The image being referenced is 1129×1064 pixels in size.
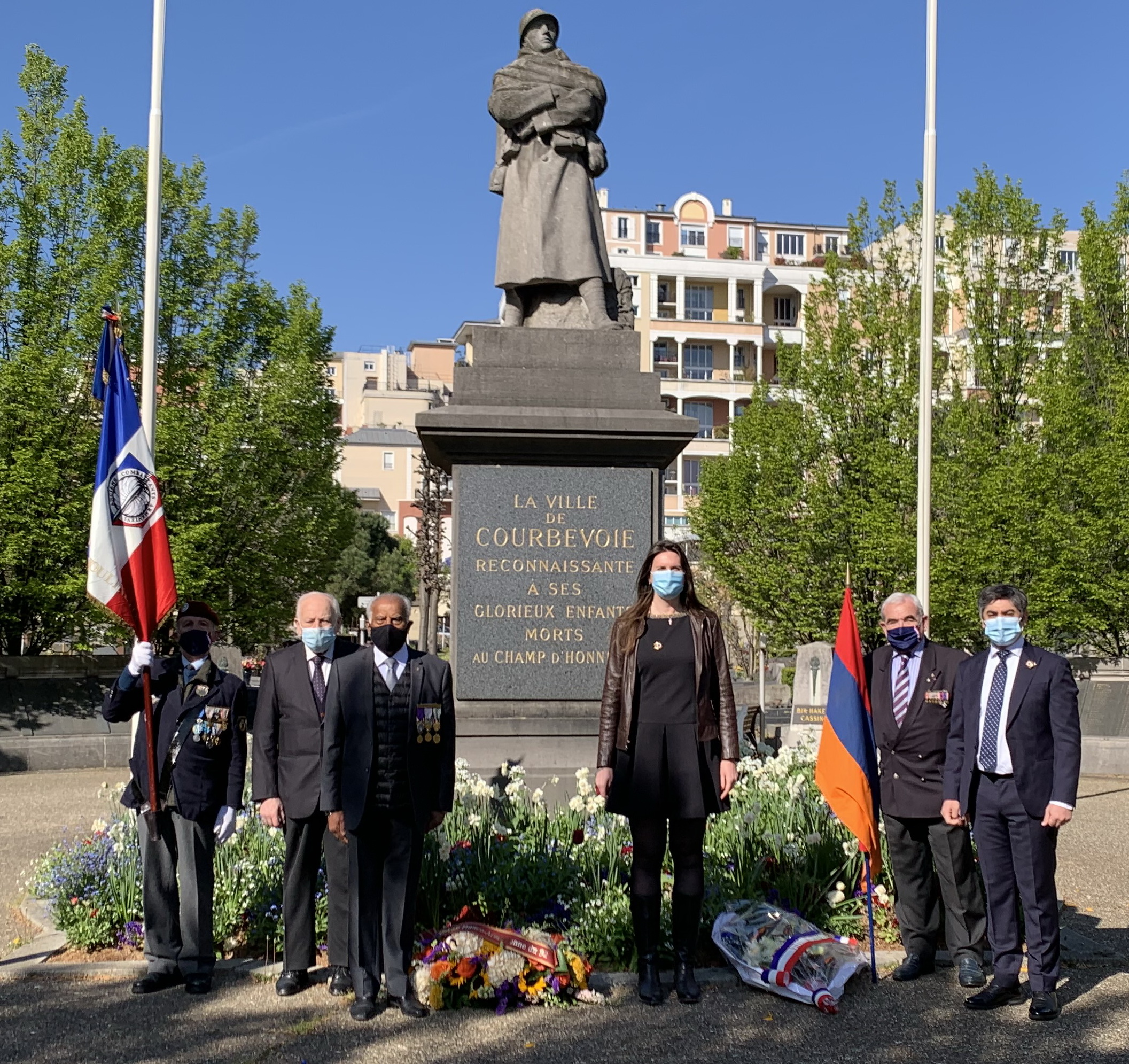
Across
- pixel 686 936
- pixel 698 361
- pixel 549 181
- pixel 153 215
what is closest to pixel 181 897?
pixel 686 936

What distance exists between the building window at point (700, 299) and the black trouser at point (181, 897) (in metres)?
76.3

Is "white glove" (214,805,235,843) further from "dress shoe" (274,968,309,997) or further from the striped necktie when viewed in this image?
the striped necktie

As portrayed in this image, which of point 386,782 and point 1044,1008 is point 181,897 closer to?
point 386,782

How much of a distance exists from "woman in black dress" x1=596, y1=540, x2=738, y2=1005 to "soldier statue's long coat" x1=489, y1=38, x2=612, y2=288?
479 cm

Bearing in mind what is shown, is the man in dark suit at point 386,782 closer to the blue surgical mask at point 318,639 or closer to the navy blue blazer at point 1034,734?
the blue surgical mask at point 318,639

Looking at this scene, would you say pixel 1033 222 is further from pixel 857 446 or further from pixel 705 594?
pixel 705 594

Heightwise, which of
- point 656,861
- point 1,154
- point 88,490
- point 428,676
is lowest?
point 656,861

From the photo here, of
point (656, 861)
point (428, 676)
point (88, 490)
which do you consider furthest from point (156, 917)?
point (88, 490)

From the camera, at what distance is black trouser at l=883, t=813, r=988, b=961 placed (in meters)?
6.82

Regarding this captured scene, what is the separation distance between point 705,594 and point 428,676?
40612mm

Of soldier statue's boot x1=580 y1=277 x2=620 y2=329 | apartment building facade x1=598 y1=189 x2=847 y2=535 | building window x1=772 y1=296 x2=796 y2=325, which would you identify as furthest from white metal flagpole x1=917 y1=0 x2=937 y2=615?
building window x1=772 y1=296 x2=796 y2=325

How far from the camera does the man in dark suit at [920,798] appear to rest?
6828 millimetres

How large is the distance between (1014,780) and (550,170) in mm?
6365

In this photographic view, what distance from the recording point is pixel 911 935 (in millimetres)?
6816
